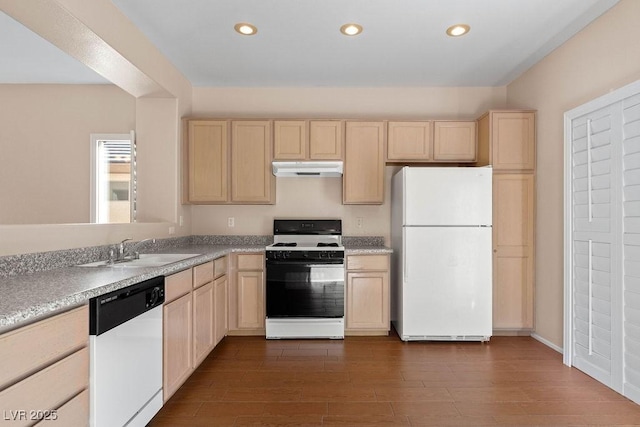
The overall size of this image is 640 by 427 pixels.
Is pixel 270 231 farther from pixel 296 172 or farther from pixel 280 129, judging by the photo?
pixel 280 129

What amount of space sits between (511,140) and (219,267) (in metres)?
3.10

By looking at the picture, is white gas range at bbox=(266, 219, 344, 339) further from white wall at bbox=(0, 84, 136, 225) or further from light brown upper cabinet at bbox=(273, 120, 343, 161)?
white wall at bbox=(0, 84, 136, 225)

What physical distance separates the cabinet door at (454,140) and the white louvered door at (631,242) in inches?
60.1

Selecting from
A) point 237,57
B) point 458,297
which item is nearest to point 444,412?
point 458,297

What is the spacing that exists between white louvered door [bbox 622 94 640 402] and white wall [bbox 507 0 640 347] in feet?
1.21

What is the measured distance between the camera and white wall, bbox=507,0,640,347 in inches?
101

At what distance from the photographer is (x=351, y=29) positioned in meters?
2.94

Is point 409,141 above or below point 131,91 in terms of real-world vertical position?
below

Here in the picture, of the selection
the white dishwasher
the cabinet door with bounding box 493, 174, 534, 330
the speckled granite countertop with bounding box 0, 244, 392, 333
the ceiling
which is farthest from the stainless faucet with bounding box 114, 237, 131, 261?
the cabinet door with bounding box 493, 174, 534, 330

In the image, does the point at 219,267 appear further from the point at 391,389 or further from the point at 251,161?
the point at 391,389

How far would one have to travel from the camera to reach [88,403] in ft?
5.01

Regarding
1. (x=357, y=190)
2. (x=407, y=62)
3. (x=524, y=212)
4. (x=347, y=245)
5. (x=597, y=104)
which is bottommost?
(x=347, y=245)

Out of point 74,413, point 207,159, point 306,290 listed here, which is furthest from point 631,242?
point 207,159

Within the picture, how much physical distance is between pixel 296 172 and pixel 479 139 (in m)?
1.98
